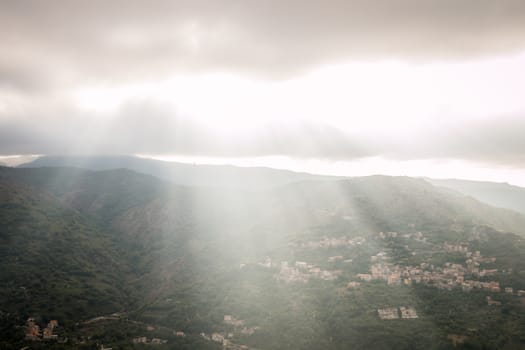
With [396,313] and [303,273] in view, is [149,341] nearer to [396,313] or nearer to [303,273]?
[303,273]

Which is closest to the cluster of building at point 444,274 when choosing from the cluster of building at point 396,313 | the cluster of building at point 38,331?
the cluster of building at point 396,313

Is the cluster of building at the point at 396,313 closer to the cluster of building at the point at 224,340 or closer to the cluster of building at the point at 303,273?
the cluster of building at the point at 303,273

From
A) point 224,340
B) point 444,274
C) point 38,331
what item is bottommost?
point 224,340

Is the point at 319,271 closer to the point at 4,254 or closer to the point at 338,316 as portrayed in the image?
the point at 338,316

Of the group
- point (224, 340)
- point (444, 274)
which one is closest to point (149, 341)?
point (224, 340)

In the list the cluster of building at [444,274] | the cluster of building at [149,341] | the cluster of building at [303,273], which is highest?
the cluster of building at [444,274]

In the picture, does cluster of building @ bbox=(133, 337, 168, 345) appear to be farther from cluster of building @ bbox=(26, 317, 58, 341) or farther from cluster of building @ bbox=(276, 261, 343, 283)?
cluster of building @ bbox=(276, 261, 343, 283)

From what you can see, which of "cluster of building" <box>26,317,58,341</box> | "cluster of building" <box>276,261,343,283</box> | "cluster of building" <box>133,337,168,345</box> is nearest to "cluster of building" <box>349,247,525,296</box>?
"cluster of building" <box>276,261,343,283</box>

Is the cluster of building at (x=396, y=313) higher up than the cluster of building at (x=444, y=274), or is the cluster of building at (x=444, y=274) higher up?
the cluster of building at (x=444, y=274)
